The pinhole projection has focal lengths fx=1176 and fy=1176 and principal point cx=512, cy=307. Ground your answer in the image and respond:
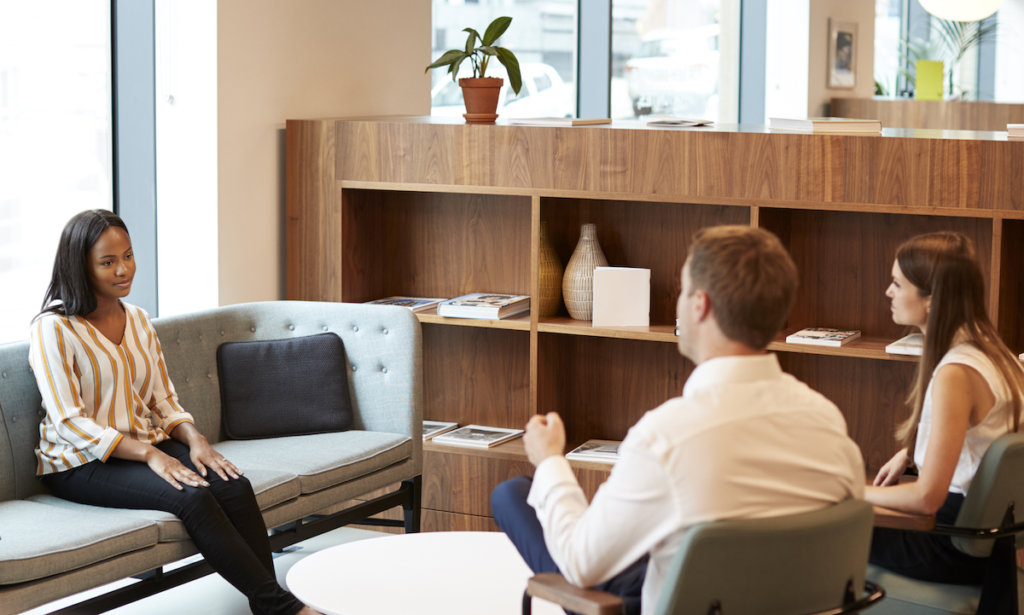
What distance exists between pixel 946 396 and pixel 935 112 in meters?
7.21

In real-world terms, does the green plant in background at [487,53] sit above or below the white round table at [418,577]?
above

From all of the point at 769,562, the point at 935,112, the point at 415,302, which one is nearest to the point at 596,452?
the point at 415,302

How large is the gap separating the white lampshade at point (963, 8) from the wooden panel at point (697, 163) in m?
4.14

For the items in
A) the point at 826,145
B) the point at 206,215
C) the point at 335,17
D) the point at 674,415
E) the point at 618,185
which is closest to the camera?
the point at 674,415

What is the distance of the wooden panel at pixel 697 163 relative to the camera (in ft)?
11.7

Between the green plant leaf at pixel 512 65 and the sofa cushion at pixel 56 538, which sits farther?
the green plant leaf at pixel 512 65

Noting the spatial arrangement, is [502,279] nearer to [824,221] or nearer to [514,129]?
[514,129]

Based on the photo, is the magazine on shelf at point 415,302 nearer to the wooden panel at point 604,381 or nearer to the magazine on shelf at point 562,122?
the wooden panel at point 604,381

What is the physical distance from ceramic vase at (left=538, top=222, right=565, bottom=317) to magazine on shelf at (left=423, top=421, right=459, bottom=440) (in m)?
0.61

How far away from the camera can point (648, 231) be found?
4301 mm

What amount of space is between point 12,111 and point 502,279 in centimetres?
182

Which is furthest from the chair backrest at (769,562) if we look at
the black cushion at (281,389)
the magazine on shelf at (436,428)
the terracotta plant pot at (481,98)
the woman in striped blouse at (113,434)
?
the terracotta plant pot at (481,98)

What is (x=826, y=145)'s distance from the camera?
12.2 feet

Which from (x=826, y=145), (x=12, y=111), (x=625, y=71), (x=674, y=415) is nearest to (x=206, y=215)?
(x=12, y=111)
